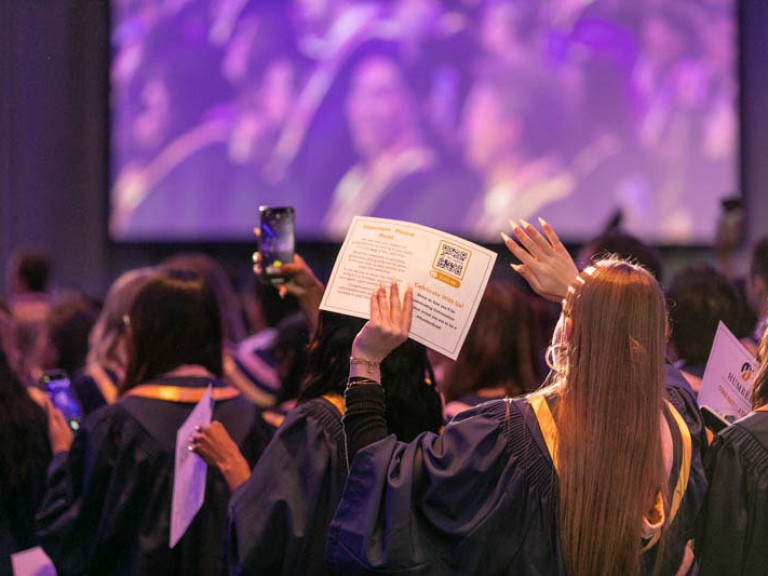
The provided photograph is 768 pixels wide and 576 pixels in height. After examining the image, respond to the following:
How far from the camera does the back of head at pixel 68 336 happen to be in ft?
13.5

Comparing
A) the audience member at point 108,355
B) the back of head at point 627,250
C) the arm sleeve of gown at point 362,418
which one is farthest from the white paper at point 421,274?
the audience member at point 108,355

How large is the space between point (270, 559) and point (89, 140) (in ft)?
23.1

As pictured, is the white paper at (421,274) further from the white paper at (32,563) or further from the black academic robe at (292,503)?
the white paper at (32,563)

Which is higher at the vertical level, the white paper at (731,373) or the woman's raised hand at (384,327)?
the woman's raised hand at (384,327)

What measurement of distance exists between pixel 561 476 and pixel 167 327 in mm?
1443

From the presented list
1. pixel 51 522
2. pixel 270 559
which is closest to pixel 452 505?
pixel 270 559

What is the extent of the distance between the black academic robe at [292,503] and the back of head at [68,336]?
5.98 ft

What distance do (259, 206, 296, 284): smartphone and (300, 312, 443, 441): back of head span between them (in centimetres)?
29

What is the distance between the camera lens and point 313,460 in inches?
97.6

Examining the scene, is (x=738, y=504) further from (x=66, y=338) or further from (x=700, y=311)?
(x=66, y=338)

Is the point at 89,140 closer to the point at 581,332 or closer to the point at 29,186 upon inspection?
the point at 29,186

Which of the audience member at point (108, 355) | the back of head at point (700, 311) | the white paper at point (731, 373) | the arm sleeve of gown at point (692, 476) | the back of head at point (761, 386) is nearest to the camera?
the arm sleeve of gown at point (692, 476)

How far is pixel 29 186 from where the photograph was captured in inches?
345

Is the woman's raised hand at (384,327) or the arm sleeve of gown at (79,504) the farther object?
the arm sleeve of gown at (79,504)
